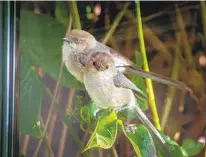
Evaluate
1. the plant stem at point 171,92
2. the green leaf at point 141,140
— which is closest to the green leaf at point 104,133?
the green leaf at point 141,140

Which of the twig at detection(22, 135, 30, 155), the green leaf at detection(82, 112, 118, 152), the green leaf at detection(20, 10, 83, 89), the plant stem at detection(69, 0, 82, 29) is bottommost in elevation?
the twig at detection(22, 135, 30, 155)

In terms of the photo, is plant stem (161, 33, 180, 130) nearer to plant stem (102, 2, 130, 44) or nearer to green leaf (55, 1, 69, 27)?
plant stem (102, 2, 130, 44)

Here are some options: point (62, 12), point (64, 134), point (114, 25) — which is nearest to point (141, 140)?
point (64, 134)

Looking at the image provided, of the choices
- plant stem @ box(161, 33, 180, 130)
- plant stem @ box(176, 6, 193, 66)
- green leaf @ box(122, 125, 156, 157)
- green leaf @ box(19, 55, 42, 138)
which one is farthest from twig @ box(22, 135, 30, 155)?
plant stem @ box(176, 6, 193, 66)

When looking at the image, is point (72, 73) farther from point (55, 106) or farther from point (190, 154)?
point (190, 154)

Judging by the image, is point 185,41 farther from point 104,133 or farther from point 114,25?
point 104,133

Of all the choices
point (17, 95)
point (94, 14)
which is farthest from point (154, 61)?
point (17, 95)
